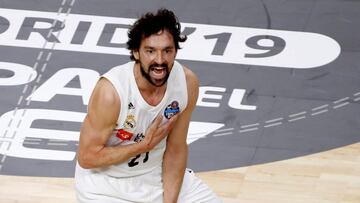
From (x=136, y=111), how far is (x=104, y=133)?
0.18m

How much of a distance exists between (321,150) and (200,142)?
819 mm

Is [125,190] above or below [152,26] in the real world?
below

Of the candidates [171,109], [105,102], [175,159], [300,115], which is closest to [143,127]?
[171,109]

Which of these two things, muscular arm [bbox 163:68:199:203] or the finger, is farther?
muscular arm [bbox 163:68:199:203]

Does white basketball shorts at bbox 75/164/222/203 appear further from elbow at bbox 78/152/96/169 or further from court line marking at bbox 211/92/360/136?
court line marking at bbox 211/92/360/136

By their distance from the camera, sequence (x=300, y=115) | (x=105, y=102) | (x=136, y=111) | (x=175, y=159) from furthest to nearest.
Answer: (x=300, y=115) → (x=175, y=159) → (x=136, y=111) → (x=105, y=102)

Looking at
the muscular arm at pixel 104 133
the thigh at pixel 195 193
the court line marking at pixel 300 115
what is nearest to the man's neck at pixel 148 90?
the muscular arm at pixel 104 133

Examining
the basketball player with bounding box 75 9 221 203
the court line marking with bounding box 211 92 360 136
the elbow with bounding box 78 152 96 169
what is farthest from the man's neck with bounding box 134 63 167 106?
the court line marking with bounding box 211 92 360 136

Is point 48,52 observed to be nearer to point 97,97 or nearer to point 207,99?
point 207,99

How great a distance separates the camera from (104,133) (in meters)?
5.05

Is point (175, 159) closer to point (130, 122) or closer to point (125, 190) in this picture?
point (125, 190)

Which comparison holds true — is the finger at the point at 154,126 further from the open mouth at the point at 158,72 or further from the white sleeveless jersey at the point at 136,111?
the open mouth at the point at 158,72

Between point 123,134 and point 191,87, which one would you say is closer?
point 123,134

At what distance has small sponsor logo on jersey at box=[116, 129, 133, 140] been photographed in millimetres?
5117
